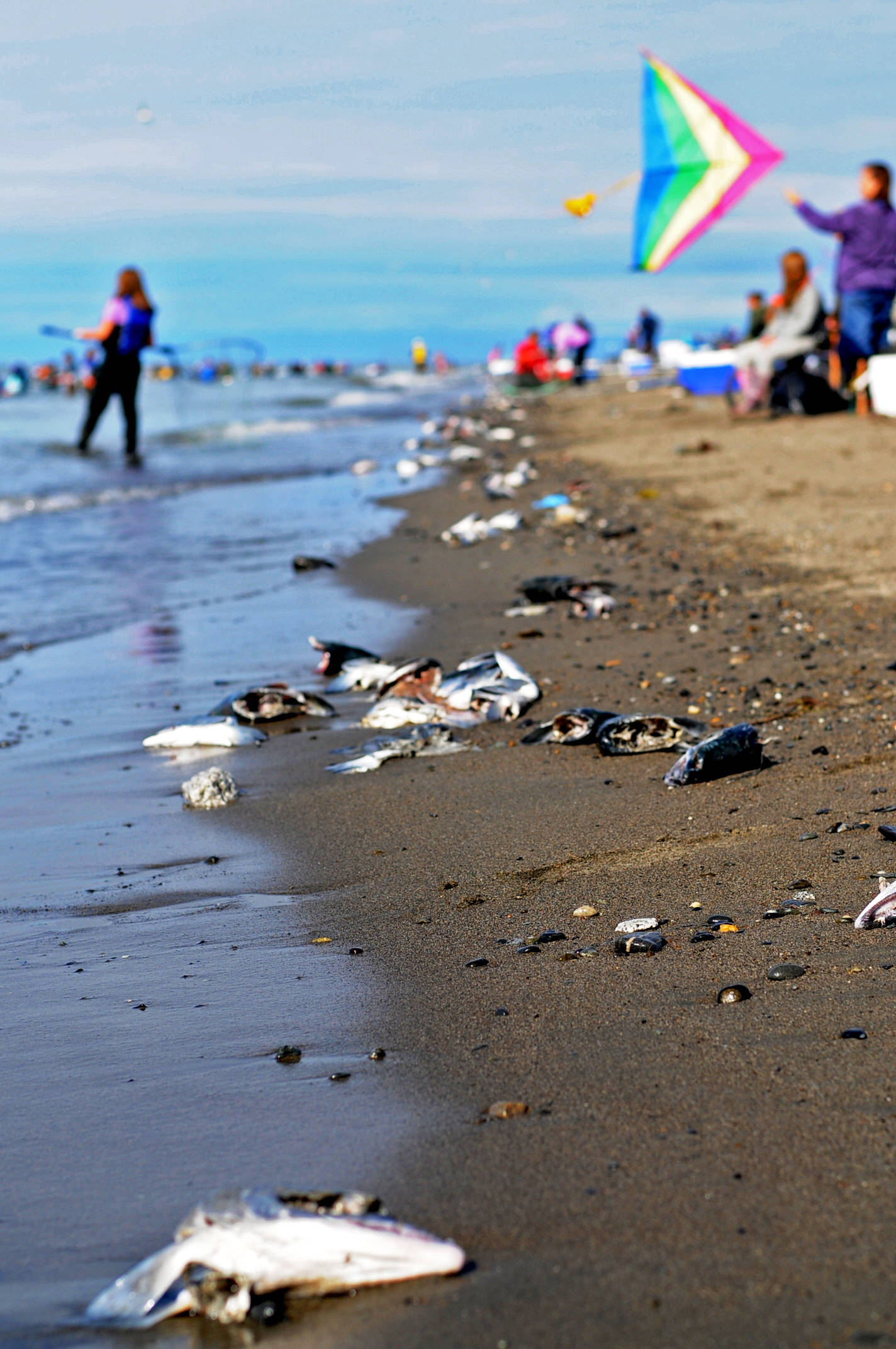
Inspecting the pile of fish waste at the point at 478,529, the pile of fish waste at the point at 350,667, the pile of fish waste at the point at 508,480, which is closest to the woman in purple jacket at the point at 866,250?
the pile of fish waste at the point at 508,480

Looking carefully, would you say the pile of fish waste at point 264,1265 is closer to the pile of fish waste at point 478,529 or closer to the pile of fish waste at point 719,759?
the pile of fish waste at point 719,759

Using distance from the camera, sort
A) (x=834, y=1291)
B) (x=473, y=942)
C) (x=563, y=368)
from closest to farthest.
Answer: (x=834, y=1291)
(x=473, y=942)
(x=563, y=368)

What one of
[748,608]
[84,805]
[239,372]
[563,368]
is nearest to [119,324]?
[748,608]

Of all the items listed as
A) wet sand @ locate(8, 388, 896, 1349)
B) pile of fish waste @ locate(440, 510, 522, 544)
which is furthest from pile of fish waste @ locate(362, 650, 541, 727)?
pile of fish waste @ locate(440, 510, 522, 544)

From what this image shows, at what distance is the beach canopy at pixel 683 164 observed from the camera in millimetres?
14820

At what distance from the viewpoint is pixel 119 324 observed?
17016mm

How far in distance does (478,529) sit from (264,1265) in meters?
8.32

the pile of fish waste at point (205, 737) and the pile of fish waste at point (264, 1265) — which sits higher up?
the pile of fish waste at point (264, 1265)

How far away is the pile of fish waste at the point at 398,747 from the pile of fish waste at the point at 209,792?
382mm

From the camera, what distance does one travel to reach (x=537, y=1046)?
7.61ft

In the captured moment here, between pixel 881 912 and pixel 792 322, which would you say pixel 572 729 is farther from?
pixel 792 322

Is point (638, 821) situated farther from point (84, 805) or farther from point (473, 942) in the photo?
point (84, 805)

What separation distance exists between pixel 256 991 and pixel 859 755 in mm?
2050

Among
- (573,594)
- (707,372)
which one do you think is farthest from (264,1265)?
(707,372)
